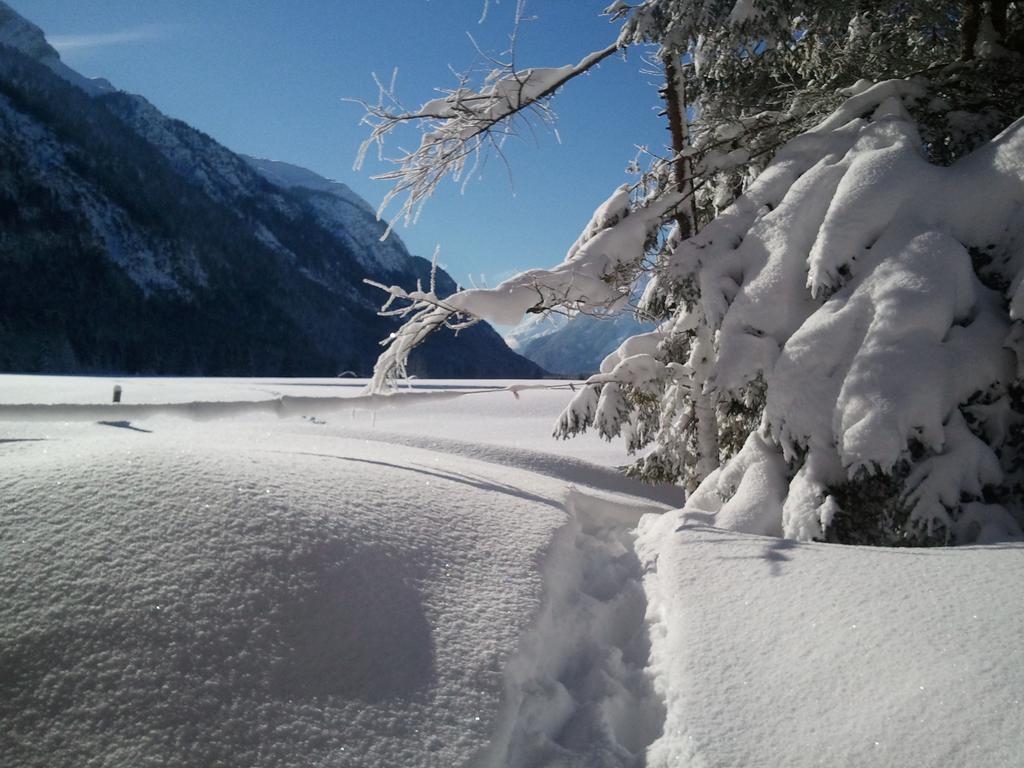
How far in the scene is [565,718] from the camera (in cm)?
196

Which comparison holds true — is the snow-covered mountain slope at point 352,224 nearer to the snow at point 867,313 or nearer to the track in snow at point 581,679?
the snow at point 867,313

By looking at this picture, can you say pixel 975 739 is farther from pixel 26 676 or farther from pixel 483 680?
pixel 26 676

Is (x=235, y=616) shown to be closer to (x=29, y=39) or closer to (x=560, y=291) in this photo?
(x=560, y=291)

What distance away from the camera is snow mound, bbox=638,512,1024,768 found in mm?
1570

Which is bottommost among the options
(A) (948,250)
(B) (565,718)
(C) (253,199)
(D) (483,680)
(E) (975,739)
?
(B) (565,718)

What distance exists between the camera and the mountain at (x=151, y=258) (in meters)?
81.6

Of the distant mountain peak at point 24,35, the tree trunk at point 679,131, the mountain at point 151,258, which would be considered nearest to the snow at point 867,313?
the tree trunk at point 679,131

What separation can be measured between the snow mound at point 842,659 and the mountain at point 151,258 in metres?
57.3

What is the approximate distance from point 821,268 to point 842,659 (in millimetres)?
2055

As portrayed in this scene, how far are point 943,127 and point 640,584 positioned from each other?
3568 mm

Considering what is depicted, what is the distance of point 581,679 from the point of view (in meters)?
2.19

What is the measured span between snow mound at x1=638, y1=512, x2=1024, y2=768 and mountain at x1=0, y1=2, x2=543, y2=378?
188 feet

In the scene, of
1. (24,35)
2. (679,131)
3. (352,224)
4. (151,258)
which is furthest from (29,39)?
(679,131)

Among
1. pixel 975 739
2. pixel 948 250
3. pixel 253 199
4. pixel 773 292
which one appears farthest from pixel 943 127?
pixel 253 199
